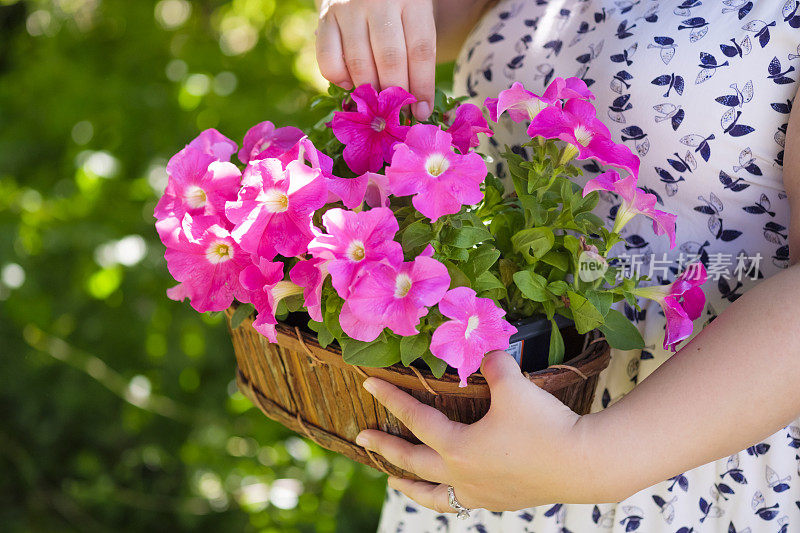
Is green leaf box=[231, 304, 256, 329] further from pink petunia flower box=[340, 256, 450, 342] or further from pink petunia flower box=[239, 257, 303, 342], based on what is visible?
pink petunia flower box=[340, 256, 450, 342]

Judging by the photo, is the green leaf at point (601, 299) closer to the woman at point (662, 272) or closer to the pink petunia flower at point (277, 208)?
the woman at point (662, 272)

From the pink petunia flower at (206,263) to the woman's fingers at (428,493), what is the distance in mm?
278

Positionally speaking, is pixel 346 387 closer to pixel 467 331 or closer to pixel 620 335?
pixel 467 331

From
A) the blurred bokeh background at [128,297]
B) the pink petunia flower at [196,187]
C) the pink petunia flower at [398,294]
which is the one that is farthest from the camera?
the blurred bokeh background at [128,297]

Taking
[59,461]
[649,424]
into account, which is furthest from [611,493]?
[59,461]

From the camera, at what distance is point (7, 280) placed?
4.66 ft

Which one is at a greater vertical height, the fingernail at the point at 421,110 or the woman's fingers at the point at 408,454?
the fingernail at the point at 421,110

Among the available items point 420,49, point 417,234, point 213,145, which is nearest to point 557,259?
point 417,234

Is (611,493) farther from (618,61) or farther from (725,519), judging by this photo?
(618,61)

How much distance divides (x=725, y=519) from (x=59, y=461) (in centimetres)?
183

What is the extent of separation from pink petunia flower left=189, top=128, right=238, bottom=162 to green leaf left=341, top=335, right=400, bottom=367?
9.6 inches

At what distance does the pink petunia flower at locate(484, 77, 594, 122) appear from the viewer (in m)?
0.61

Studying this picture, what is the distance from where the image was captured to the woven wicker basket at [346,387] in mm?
613

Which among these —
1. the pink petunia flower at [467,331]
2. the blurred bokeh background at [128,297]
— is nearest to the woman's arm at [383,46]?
the pink petunia flower at [467,331]
